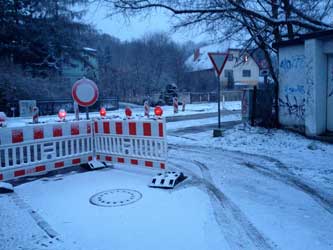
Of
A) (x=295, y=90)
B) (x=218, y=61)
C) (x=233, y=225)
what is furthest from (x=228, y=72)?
(x=233, y=225)

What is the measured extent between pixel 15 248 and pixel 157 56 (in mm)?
46854

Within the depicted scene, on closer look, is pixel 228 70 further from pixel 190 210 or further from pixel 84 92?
pixel 190 210

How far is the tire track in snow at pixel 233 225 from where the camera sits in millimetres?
3457

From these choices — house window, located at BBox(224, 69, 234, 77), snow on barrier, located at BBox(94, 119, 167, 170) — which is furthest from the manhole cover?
house window, located at BBox(224, 69, 234, 77)

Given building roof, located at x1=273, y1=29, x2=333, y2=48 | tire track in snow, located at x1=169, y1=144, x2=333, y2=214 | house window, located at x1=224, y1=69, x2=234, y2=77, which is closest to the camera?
tire track in snow, located at x1=169, y1=144, x2=333, y2=214

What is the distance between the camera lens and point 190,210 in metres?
4.44

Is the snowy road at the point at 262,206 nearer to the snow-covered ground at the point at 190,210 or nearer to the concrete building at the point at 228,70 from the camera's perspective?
the snow-covered ground at the point at 190,210

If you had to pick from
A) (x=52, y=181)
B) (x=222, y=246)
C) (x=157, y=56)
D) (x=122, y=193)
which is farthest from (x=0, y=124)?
(x=157, y=56)

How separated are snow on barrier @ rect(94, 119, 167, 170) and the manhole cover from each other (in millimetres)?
1138

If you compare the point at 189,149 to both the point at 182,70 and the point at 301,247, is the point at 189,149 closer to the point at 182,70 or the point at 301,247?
the point at 301,247

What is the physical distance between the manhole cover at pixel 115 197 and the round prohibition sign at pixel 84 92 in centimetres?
272

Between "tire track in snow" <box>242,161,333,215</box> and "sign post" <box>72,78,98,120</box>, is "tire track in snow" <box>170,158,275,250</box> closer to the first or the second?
"tire track in snow" <box>242,161,333,215</box>

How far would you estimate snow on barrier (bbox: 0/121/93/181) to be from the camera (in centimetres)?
597

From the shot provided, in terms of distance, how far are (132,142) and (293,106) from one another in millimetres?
6874
